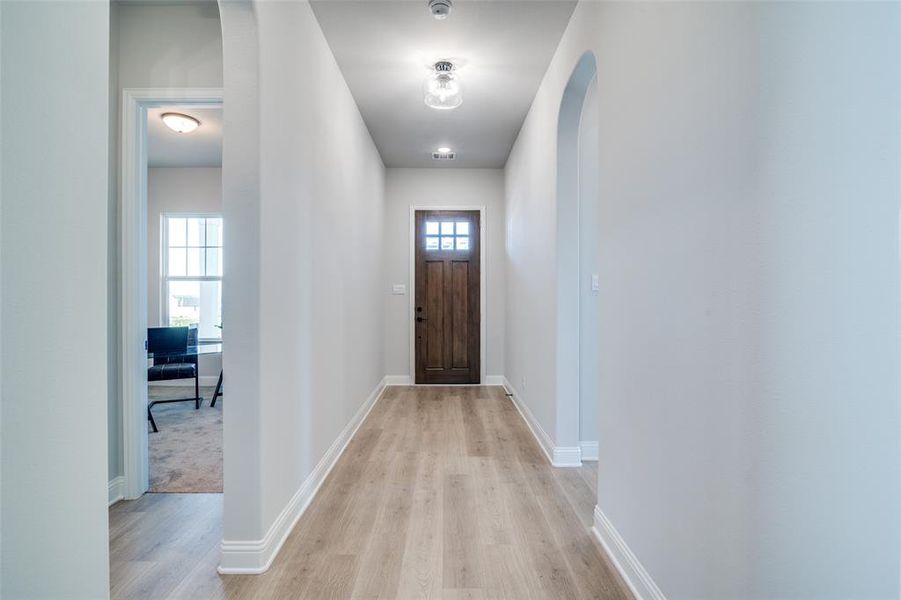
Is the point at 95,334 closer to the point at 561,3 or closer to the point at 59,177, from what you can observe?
the point at 59,177

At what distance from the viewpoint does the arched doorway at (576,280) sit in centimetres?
280

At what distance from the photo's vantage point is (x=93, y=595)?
2.93ft

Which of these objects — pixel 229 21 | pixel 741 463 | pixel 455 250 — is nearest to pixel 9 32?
pixel 229 21

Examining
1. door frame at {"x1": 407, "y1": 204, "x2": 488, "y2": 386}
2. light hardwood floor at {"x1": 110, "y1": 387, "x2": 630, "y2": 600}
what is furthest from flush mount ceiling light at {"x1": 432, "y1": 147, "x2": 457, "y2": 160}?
light hardwood floor at {"x1": 110, "y1": 387, "x2": 630, "y2": 600}

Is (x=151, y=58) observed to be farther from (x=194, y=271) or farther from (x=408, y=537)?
(x=194, y=271)

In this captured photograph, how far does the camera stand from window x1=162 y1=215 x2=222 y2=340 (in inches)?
215

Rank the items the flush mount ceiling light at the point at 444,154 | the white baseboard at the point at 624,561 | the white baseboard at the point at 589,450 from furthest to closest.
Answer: the flush mount ceiling light at the point at 444,154 < the white baseboard at the point at 589,450 < the white baseboard at the point at 624,561

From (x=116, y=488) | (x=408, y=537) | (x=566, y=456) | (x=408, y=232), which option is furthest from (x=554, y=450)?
(x=408, y=232)

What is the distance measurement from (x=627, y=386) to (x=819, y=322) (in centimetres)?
90

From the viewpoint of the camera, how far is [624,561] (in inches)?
65.7

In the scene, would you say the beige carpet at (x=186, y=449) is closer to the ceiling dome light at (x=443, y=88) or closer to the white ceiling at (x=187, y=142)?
the ceiling dome light at (x=443, y=88)

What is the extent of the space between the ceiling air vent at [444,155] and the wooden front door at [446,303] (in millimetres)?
685

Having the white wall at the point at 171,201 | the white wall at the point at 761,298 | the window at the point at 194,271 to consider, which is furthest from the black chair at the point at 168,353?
the white wall at the point at 761,298

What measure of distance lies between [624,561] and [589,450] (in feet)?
4.39
